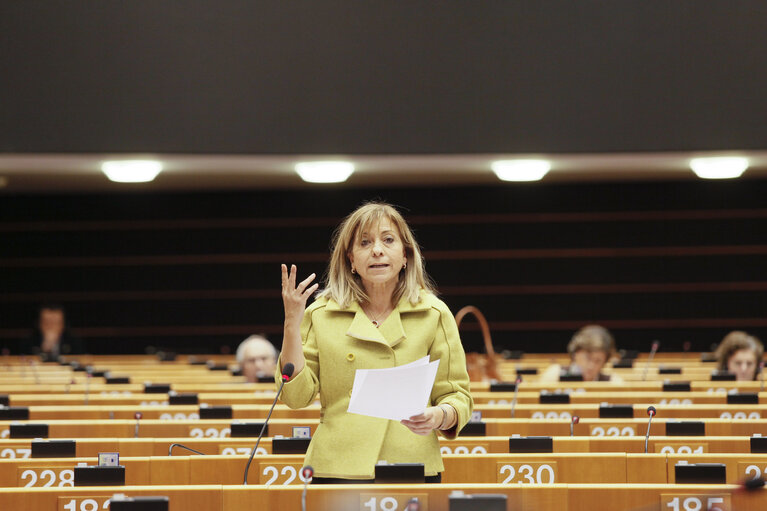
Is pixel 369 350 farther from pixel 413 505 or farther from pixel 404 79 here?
pixel 404 79

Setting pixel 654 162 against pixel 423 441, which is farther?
pixel 654 162

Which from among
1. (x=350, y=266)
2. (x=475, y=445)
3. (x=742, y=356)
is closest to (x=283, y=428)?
(x=475, y=445)

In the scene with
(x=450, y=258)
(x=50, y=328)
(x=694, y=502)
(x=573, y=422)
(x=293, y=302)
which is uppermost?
(x=450, y=258)

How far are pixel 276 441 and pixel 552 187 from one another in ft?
35.6

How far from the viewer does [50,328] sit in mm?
10828

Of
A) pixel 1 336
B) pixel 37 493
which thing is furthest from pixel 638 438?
pixel 1 336

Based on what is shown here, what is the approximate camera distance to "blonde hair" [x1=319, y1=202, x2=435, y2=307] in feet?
9.09

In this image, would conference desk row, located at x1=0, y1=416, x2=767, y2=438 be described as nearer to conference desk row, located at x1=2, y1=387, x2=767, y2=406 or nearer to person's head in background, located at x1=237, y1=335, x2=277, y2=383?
conference desk row, located at x1=2, y1=387, x2=767, y2=406

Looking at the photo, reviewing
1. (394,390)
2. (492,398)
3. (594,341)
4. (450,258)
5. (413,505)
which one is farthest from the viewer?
(450,258)

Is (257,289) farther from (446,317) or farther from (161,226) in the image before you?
(446,317)

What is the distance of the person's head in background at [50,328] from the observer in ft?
35.3

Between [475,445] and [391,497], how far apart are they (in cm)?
174

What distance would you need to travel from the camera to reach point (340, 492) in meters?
2.50

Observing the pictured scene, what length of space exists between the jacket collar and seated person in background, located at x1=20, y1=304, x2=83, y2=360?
28.2 feet
